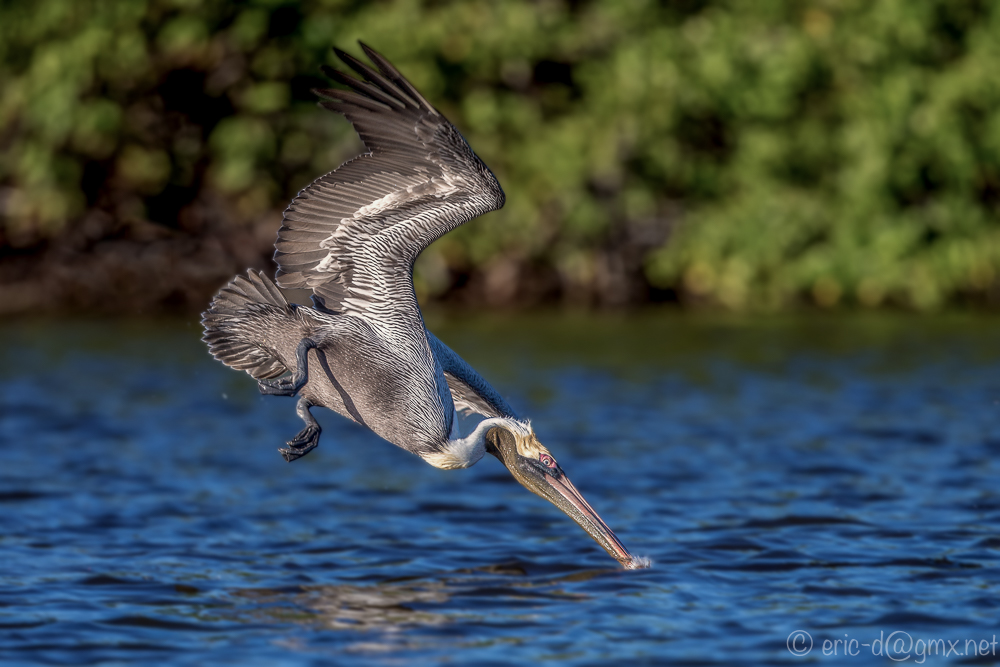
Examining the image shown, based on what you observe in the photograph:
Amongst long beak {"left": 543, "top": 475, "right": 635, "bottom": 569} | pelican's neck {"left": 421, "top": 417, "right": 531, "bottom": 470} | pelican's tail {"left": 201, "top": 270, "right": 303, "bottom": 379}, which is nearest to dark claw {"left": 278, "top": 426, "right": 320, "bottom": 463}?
pelican's neck {"left": 421, "top": 417, "right": 531, "bottom": 470}

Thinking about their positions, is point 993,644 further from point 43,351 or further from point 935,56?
point 935,56

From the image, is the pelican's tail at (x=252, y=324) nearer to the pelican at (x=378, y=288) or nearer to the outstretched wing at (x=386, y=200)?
the pelican at (x=378, y=288)

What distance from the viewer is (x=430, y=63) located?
68.5ft

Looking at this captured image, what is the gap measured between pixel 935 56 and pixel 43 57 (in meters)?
12.6

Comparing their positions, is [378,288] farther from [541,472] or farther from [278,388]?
[541,472]

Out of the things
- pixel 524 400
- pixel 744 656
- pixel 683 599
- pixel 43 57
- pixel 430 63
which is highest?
pixel 430 63

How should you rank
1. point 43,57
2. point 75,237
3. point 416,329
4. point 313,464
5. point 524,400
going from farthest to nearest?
point 75,237 < point 43,57 < point 524,400 < point 313,464 < point 416,329

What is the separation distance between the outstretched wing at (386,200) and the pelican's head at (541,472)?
73 cm

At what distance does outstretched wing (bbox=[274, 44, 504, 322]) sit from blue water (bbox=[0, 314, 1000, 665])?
1.53 metres

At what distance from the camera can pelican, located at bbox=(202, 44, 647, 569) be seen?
645 cm

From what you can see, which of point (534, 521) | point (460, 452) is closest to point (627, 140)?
point (534, 521)

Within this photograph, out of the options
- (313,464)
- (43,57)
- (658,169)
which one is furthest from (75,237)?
(313,464)

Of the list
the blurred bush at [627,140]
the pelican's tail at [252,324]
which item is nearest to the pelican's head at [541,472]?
the pelican's tail at [252,324]

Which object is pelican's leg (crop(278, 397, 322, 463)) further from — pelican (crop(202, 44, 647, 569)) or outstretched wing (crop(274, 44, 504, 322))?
outstretched wing (crop(274, 44, 504, 322))
